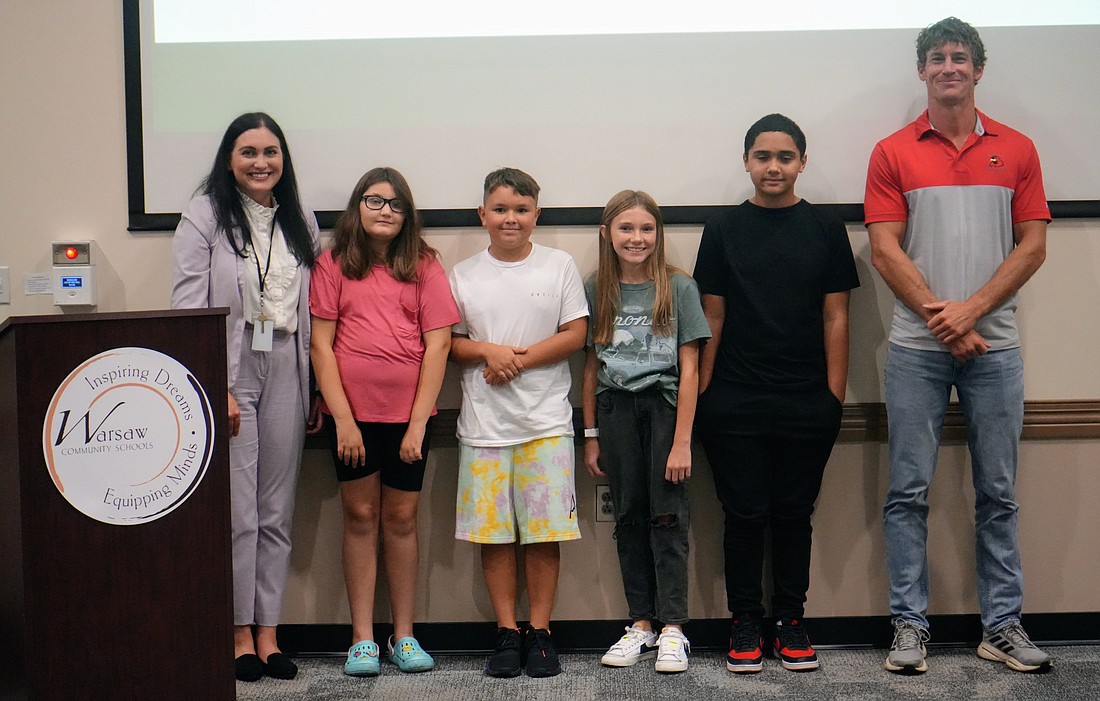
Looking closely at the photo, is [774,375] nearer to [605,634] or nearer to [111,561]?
[605,634]

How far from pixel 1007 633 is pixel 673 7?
204 cm

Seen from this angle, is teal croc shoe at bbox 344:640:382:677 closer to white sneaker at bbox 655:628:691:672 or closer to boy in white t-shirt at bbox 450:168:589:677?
boy in white t-shirt at bbox 450:168:589:677

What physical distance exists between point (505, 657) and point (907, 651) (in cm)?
110

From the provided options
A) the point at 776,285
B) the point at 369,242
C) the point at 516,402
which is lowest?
the point at 516,402

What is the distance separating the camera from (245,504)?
2.55 m

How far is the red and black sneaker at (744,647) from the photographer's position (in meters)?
2.57

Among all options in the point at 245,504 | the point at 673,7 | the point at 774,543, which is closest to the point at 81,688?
the point at 245,504

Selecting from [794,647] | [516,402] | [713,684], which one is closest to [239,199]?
[516,402]

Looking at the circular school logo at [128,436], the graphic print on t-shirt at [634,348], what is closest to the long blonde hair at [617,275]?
the graphic print on t-shirt at [634,348]

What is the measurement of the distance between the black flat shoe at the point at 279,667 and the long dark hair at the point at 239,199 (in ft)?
3.59

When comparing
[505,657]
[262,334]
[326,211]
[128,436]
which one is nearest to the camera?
[128,436]

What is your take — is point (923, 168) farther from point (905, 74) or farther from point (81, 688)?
point (81, 688)

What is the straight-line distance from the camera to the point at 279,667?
257 centimetres

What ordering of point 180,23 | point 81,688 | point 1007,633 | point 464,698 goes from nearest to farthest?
1. point 81,688
2. point 464,698
3. point 1007,633
4. point 180,23
